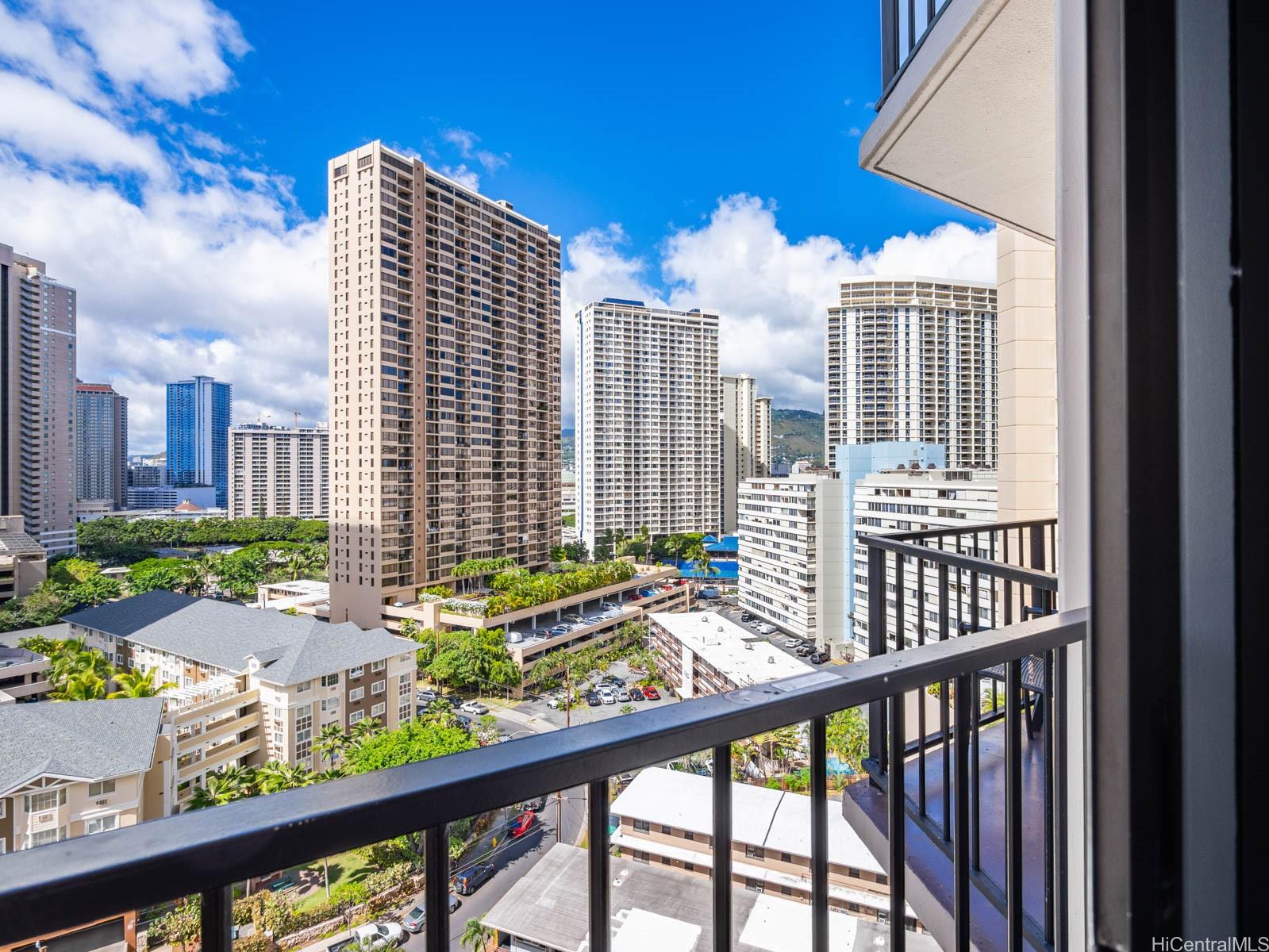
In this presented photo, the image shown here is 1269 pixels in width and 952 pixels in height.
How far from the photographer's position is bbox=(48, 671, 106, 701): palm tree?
9.89 m

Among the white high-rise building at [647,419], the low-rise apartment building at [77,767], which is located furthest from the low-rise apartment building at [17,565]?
the white high-rise building at [647,419]

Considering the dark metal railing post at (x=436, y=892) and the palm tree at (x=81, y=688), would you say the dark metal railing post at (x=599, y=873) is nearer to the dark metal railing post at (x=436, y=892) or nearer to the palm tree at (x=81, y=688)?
the dark metal railing post at (x=436, y=892)

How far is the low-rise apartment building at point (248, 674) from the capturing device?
8.93 m

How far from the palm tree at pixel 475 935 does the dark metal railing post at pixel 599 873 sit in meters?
0.11

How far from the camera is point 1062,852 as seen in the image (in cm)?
96

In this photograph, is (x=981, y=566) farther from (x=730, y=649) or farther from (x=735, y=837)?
(x=730, y=649)

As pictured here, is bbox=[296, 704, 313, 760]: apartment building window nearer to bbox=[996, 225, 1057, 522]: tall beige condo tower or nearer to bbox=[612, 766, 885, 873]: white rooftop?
bbox=[996, 225, 1057, 522]: tall beige condo tower

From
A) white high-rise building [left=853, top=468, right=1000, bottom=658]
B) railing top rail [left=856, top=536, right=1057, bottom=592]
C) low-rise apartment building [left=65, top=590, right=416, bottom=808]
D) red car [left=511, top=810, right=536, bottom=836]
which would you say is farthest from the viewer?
white high-rise building [left=853, top=468, right=1000, bottom=658]

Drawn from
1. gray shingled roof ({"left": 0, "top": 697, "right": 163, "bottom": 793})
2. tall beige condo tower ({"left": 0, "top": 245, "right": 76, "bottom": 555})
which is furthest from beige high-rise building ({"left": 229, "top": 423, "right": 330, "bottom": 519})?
gray shingled roof ({"left": 0, "top": 697, "right": 163, "bottom": 793})

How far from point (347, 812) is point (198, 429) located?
267 feet

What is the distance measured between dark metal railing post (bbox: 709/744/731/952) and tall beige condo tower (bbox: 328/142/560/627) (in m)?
19.6

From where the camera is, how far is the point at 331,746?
9594 mm

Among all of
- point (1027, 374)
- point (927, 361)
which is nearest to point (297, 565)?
point (1027, 374)

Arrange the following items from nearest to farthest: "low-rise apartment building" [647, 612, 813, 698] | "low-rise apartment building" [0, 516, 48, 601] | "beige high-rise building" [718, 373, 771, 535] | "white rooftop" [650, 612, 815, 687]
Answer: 1. "white rooftop" [650, 612, 815, 687]
2. "low-rise apartment building" [647, 612, 813, 698]
3. "low-rise apartment building" [0, 516, 48, 601]
4. "beige high-rise building" [718, 373, 771, 535]
